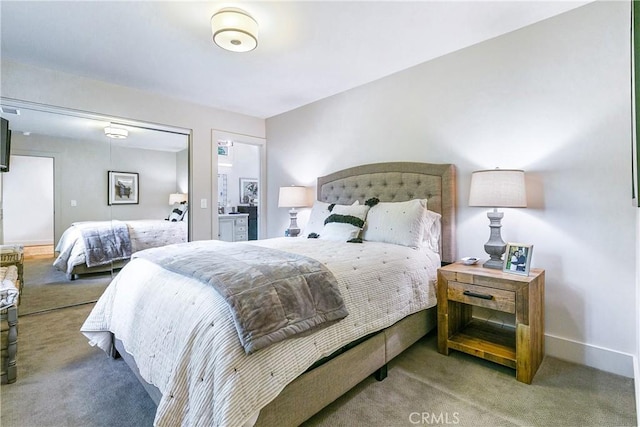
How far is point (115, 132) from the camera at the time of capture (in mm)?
3443

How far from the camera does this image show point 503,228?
2.39 m

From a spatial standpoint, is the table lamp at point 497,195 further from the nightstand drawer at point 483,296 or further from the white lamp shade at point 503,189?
the nightstand drawer at point 483,296

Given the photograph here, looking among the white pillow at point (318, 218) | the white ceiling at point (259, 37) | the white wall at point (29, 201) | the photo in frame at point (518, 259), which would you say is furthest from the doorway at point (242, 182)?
the photo in frame at point (518, 259)

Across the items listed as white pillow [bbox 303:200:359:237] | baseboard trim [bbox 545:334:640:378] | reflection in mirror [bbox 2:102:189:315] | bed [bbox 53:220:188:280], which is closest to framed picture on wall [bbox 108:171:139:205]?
reflection in mirror [bbox 2:102:189:315]

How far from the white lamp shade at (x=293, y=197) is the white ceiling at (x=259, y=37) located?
1246mm

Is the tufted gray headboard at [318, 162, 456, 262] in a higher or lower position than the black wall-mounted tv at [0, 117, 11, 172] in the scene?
lower

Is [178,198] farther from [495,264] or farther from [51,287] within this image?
[495,264]

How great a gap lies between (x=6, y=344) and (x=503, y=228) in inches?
140

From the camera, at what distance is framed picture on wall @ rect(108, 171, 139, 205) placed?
3.55 m

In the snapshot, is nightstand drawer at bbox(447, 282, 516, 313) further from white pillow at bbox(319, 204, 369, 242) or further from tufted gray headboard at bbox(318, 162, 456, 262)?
white pillow at bbox(319, 204, 369, 242)

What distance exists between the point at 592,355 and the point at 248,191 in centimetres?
529

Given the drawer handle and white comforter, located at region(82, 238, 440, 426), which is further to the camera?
the drawer handle

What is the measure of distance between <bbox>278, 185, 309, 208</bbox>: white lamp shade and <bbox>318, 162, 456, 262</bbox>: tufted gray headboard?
12.0 inches

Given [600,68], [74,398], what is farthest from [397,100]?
[74,398]
